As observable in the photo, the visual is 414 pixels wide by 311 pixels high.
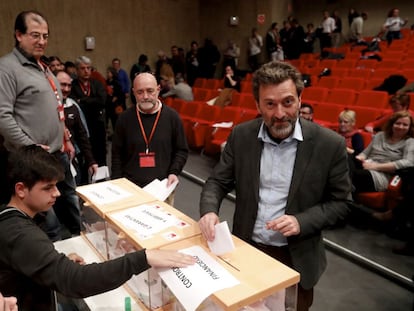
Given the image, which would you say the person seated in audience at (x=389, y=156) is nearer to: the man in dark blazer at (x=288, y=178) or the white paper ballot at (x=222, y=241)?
the man in dark blazer at (x=288, y=178)

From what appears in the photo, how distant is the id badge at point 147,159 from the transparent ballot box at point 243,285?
1401 millimetres

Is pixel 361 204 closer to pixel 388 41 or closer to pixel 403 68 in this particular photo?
pixel 403 68

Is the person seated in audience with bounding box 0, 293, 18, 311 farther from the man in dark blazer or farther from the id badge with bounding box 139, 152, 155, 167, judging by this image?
the id badge with bounding box 139, 152, 155, 167

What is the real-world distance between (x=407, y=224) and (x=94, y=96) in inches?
137

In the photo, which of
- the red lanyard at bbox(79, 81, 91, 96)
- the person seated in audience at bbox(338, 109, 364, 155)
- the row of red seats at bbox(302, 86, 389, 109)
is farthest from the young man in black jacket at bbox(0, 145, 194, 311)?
the row of red seats at bbox(302, 86, 389, 109)

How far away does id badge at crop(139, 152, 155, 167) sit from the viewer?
2715mm

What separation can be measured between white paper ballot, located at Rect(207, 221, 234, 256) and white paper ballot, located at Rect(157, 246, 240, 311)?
39mm

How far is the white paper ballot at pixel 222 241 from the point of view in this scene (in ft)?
4.27

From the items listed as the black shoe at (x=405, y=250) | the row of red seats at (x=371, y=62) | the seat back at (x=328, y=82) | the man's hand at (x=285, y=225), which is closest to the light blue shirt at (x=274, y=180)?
the man's hand at (x=285, y=225)

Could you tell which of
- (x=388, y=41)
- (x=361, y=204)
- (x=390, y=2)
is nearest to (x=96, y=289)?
(x=361, y=204)

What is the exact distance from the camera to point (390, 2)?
1124cm

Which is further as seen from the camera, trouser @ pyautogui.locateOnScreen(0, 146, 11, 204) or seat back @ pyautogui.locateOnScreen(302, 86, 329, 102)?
seat back @ pyautogui.locateOnScreen(302, 86, 329, 102)

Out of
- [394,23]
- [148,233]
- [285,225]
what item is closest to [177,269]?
[148,233]

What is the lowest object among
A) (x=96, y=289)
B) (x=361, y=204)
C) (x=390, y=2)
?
(x=361, y=204)
